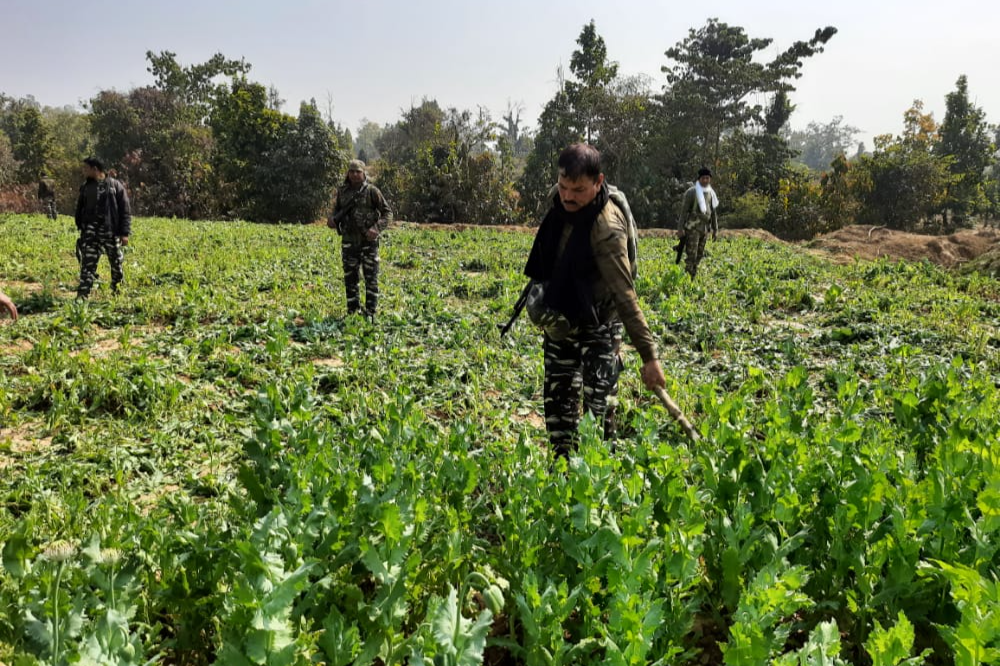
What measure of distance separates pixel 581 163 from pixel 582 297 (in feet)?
2.49

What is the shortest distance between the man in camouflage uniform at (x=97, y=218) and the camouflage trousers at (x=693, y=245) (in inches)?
342

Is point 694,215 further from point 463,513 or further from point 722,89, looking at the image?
point 722,89

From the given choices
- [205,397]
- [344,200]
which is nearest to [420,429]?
[205,397]

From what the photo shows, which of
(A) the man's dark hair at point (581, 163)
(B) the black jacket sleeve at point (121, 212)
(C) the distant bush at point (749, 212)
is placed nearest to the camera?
(A) the man's dark hair at point (581, 163)

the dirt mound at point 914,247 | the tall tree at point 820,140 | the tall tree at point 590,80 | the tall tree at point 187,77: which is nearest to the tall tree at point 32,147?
the tall tree at point 187,77

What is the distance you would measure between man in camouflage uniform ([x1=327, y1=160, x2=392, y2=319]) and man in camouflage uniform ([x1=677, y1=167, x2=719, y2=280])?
16.9ft

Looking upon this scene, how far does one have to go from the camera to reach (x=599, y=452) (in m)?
2.69

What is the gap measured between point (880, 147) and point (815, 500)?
37904 millimetres

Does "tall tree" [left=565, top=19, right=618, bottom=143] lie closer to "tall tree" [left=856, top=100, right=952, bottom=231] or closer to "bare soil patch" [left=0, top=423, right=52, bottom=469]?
"tall tree" [left=856, top=100, right=952, bottom=231]

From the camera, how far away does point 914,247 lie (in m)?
19.5

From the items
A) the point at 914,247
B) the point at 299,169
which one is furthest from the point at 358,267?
the point at 299,169

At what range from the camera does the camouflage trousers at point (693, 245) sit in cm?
1059

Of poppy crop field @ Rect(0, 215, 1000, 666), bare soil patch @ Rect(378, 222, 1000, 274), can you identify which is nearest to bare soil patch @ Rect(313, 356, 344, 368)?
poppy crop field @ Rect(0, 215, 1000, 666)

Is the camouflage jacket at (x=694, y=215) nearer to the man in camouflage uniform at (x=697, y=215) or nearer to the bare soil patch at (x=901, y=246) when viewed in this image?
the man in camouflage uniform at (x=697, y=215)
